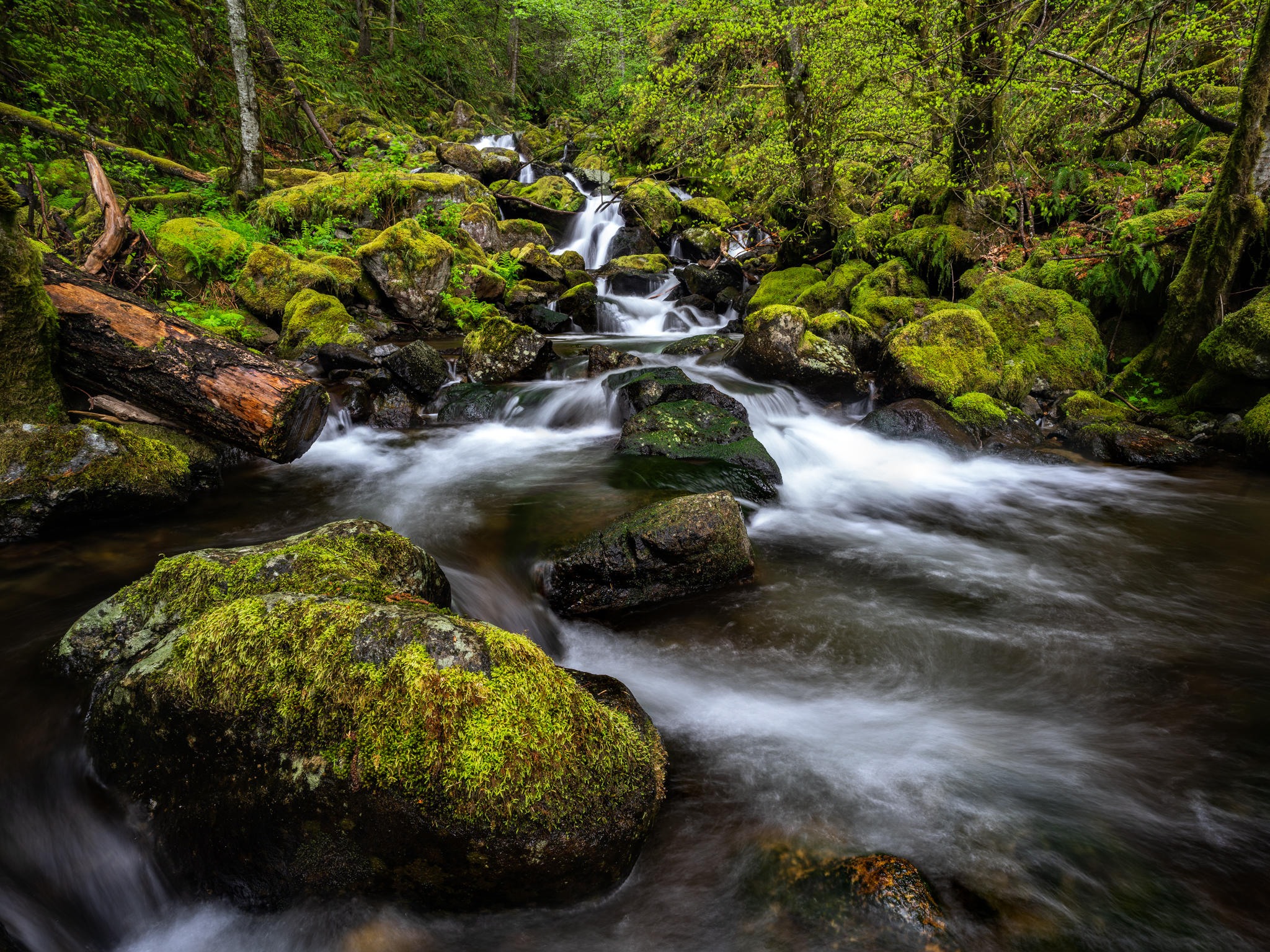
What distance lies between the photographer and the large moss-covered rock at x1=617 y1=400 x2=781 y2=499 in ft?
21.1

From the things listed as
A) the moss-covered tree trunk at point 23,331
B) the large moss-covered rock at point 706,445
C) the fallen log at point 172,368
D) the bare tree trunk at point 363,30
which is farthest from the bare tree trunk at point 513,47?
the moss-covered tree trunk at point 23,331

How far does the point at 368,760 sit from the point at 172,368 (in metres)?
4.53

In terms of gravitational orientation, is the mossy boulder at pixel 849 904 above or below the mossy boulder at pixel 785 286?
below

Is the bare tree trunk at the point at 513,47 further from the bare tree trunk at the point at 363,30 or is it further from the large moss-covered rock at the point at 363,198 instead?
the large moss-covered rock at the point at 363,198

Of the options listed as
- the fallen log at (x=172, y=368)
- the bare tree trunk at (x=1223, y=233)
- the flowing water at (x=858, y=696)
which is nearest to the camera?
the flowing water at (x=858, y=696)

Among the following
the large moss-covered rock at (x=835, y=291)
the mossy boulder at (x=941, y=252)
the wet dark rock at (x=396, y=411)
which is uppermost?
the mossy boulder at (x=941, y=252)

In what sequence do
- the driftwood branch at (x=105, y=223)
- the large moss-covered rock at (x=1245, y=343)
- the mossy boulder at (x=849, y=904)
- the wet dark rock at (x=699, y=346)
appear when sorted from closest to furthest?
the mossy boulder at (x=849, y=904)
the driftwood branch at (x=105, y=223)
the large moss-covered rock at (x=1245, y=343)
the wet dark rock at (x=699, y=346)

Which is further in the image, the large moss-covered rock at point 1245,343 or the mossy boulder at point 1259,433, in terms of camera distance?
the large moss-covered rock at point 1245,343

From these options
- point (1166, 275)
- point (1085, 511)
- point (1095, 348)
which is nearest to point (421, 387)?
point (1085, 511)

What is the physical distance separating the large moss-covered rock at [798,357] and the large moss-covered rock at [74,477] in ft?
26.2

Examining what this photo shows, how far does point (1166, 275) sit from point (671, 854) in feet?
34.6

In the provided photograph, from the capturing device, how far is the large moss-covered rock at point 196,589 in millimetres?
2715

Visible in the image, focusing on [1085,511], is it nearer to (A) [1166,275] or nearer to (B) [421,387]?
(A) [1166,275]

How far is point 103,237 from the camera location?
5953 millimetres
